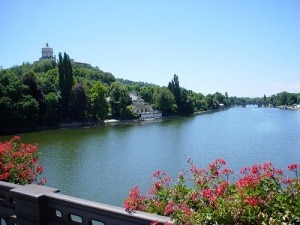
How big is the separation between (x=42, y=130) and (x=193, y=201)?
1975 inches

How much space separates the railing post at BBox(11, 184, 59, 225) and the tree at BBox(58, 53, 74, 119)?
2163 inches

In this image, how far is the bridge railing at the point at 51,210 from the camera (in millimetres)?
3119

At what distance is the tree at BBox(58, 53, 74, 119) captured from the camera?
57500 millimetres

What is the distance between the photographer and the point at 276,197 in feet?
8.09

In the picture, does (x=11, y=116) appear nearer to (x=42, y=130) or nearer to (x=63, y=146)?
(x=42, y=130)

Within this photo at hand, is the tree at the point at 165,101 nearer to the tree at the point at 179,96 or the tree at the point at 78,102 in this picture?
the tree at the point at 179,96

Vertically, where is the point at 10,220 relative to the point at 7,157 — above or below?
below

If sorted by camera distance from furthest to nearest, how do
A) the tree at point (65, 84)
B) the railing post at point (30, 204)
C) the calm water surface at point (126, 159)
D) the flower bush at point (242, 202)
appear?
the tree at point (65, 84) → the calm water surface at point (126, 159) → the railing post at point (30, 204) → the flower bush at point (242, 202)

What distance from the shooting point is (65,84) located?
58.2m

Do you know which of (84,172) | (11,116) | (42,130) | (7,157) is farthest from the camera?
(42,130)

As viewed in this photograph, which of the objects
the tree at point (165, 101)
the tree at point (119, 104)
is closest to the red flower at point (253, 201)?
the tree at point (119, 104)

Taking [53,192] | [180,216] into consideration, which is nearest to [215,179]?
[180,216]

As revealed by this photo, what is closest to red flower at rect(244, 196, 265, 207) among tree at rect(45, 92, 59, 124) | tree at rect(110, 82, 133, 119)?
tree at rect(45, 92, 59, 124)

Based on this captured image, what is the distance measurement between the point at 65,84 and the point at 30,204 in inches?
2220
